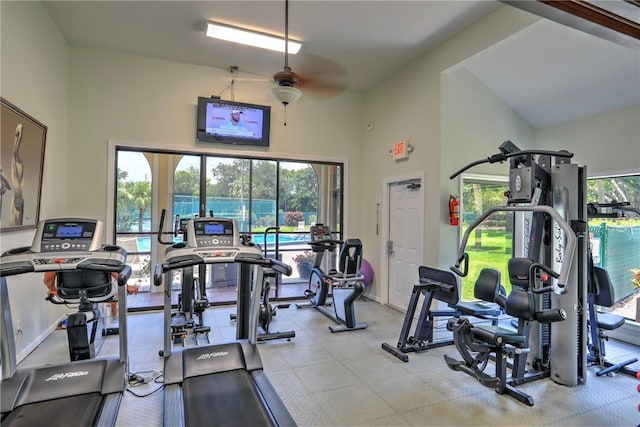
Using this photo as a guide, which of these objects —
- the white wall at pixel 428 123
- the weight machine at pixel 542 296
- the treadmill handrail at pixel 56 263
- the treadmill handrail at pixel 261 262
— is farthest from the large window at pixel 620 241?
the treadmill handrail at pixel 56 263

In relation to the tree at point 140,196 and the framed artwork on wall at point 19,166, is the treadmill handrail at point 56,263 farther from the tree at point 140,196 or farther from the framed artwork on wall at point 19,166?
the tree at point 140,196

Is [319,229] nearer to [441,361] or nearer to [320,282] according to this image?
[320,282]

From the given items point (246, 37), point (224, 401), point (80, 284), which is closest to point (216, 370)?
point (224, 401)

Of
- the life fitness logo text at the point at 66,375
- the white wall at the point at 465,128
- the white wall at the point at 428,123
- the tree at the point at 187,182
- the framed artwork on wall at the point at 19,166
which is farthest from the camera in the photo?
the tree at the point at 187,182

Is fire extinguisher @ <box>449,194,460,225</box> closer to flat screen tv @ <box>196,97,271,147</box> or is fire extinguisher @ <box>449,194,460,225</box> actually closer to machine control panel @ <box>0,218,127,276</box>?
flat screen tv @ <box>196,97,271,147</box>

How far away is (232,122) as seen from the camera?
5453 mm

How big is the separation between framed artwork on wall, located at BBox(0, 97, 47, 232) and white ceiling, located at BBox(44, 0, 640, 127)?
1571 millimetres

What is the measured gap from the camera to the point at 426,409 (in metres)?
2.69

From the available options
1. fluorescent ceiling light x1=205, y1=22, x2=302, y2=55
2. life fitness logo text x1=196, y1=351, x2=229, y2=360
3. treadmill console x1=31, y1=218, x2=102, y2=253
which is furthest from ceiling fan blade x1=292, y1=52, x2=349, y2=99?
life fitness logo text x1=196, y1=351, x2=229, y2=360

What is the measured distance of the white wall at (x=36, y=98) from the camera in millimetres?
3195

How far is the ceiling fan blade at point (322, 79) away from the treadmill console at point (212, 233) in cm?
204

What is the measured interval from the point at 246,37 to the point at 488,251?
15.0ft

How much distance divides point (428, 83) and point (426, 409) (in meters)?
4.09

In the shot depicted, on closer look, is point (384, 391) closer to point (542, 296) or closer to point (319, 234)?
point (542, 296)
